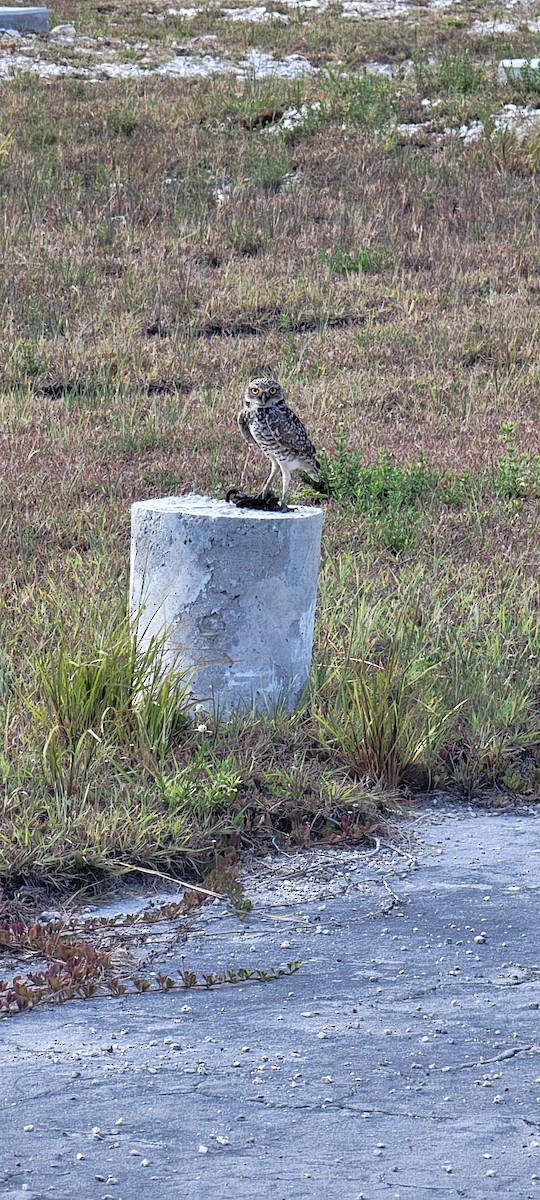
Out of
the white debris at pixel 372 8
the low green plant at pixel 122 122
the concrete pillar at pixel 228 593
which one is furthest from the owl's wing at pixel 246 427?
the white debris at pixel 372 8

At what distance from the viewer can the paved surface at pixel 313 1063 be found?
3.26 m

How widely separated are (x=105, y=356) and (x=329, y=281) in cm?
298

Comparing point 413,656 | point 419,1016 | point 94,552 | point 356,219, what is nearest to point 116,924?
point 419,1016

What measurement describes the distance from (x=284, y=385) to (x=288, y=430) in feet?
15.9

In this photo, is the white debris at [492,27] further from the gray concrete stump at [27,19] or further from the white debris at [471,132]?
the gray concrete stump at [27,19]

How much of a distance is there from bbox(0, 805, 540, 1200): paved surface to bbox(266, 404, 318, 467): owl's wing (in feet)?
6.90

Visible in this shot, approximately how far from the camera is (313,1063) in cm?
374


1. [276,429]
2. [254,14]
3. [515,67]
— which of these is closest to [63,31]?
[254,14]

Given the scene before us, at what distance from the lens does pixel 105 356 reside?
11.4 metres

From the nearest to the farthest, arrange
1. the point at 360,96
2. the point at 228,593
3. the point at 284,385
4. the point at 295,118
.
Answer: the point at 228,593, the point at 284,385, the point at 295,118, the point at 360,96

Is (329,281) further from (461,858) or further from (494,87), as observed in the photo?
(461,858)

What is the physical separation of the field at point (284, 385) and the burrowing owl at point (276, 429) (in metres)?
0.80

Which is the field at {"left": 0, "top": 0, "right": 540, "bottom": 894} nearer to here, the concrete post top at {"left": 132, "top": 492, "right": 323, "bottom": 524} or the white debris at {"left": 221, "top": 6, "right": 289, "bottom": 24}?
the concrete post top at {"left": 132, "top": 492, "right": 323, "bottom": 524}

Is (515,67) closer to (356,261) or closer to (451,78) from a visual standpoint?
(451,78)
